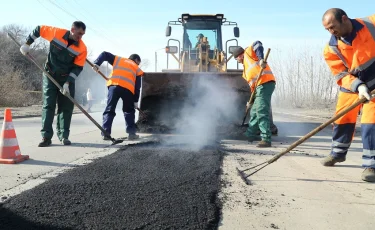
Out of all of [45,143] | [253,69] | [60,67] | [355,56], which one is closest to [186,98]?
[253,69]

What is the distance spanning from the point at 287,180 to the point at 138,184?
4.80ft

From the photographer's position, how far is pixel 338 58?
3.57 m

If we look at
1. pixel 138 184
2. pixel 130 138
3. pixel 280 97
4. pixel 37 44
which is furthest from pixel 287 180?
pixel 37 44

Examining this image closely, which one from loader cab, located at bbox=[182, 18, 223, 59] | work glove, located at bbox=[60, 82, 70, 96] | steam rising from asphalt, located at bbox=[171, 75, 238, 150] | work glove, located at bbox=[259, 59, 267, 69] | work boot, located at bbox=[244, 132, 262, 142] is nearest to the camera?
work glove, located at bbox=[60, 82, 70, 96]

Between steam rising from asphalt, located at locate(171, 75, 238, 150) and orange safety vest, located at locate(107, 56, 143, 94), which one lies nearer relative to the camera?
orange safety vest, located at locate(107, 56, 143, 94)

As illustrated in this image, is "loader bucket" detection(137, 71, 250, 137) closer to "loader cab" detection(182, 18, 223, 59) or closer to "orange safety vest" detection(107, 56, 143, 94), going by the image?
"orange safety vest" detection(107, 56, 143, 94)

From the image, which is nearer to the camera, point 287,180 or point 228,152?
point 287,180

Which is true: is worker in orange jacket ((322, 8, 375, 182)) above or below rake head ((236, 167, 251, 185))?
above

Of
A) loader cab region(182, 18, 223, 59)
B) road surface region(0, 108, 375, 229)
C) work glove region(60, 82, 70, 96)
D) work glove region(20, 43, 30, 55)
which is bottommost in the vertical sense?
road surface region(0, 108, 375, 229)

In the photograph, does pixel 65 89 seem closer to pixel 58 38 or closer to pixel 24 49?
pixel 58 38

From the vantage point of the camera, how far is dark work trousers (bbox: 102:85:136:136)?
18.3 feet

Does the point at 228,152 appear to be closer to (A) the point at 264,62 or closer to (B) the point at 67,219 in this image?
(A) the point at 264,62

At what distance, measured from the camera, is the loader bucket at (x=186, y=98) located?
6.66m

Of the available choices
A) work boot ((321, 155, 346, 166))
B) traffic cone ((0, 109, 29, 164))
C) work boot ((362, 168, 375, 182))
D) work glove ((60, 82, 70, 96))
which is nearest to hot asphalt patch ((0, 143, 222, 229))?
traffic cone ((0, 109, 29, 164))
